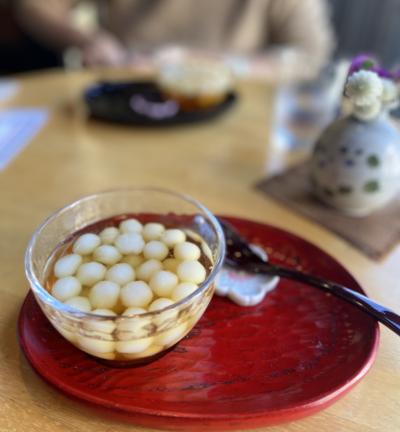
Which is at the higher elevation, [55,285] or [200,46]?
[55,285]

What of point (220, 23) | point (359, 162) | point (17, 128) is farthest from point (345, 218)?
point (220, 23)

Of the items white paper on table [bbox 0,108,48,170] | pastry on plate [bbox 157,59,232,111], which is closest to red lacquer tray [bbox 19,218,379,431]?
white paper on table [bbox 0,108,48,170]

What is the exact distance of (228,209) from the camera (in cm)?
64

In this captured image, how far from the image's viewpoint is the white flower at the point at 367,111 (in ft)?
1.80

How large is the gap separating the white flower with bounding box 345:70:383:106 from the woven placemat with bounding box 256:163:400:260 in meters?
0.17

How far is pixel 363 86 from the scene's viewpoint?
19.0 inches

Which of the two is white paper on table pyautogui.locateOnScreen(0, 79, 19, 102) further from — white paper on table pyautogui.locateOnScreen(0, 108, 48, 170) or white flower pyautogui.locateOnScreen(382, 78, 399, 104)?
white flower pyautogui.locateOnScreen(382, 78, 399, 104)

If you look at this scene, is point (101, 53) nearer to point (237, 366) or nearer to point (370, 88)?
point (370, 88)

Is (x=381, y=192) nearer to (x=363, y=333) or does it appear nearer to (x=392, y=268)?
(x=392, y=268)

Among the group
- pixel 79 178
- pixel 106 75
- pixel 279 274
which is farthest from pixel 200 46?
pixel 279 274

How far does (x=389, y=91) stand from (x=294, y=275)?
0.25 metres

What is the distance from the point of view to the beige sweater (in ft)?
4.65

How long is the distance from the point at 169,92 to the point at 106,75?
0.86ft

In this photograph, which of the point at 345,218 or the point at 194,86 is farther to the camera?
the point at 194,86
